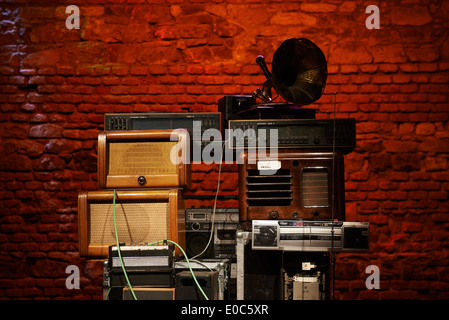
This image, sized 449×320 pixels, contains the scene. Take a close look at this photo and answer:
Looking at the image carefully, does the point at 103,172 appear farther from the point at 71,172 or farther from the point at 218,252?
the point at 71,172

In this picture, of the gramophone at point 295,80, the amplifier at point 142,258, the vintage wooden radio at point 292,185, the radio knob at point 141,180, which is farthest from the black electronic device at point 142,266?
the gramophone at point 295,80

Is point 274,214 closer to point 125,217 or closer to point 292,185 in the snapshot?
point 292,185

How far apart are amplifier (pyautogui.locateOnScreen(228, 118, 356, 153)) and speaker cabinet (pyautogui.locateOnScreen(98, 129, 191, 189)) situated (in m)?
0.28

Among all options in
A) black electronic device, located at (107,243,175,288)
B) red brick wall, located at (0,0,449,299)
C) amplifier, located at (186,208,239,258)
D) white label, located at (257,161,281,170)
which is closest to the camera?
black electronic device, located at (107,243,175,288)

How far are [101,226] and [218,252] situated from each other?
66 cm

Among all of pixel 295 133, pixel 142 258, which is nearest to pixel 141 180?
pixel 142 258

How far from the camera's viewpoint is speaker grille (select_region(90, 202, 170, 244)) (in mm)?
2020

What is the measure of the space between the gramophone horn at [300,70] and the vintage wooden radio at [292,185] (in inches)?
12.5

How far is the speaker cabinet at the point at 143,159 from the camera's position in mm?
2055

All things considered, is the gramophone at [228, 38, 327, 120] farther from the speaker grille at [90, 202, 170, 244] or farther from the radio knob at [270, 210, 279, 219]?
the speaker grille at [90, 202, 170, 244]

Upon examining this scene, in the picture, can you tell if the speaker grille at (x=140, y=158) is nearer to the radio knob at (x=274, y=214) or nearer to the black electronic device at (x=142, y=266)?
the black electronic device at (x=142, y=266)

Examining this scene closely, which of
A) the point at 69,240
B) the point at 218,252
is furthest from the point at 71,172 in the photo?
the point at 218,252

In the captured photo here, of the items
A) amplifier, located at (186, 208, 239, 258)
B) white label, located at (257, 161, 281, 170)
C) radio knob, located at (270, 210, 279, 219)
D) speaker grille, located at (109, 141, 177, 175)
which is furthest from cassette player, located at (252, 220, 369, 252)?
speaker grille, located at (109, 141, 177, 175)

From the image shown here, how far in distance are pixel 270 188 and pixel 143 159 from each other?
25.1 inches
